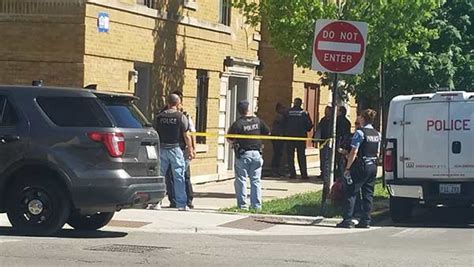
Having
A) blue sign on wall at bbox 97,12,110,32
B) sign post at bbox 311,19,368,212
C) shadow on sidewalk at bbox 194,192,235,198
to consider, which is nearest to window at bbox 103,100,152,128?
sign post at bbox 311,19,368,212

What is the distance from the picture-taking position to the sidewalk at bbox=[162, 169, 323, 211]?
17.8m

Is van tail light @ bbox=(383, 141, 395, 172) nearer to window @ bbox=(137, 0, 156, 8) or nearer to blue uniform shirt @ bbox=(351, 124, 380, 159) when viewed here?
blue uniform shirt @ bbox=(351, 124, 380, 159)

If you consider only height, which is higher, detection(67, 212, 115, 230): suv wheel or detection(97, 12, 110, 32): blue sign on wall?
detection(97, 12, 110, 32): blue sign on wall

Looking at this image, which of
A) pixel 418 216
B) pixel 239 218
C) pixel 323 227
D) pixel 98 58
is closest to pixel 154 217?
pixel 239 218

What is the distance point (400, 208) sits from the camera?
16.2m

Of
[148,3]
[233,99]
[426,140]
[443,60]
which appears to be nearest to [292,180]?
[233,99]

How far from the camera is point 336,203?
16.6 m

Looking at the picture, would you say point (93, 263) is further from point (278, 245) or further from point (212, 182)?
point (212, 182)

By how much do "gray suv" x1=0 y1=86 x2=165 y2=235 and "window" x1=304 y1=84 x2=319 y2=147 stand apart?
15.1 metres

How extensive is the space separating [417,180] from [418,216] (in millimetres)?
1904

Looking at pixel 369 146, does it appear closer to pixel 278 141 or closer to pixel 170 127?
pixel 170 127

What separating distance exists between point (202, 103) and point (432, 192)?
7.46 metres

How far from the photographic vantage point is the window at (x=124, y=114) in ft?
40.4

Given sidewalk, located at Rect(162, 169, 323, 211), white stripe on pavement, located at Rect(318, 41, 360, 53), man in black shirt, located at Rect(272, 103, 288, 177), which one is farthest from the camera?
man in black shirt, located at Rect(272, 103, 288, 177)
